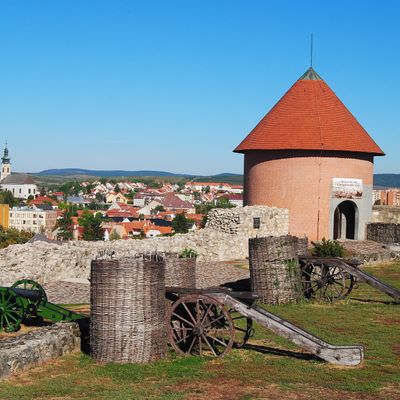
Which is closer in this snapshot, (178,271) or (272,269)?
(178,271)

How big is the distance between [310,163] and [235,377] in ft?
53.6

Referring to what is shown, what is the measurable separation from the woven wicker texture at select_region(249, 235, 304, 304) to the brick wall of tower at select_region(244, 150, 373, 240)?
10.7 meters

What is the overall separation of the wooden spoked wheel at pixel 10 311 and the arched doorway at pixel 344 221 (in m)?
17.5

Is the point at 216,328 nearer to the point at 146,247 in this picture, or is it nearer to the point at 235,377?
the point at 235,377

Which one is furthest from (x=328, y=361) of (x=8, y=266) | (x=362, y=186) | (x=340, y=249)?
(x=362, y=186)

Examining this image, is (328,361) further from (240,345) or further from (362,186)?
(362,186)

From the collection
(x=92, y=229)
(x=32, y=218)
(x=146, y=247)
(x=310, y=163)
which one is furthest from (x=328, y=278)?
(x=32, y=218)

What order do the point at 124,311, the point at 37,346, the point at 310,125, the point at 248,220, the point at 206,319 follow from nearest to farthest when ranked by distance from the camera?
the point at 37,346 < the point at 124,311 < the point at 206,319 < the point at 248,220 < the point at 310,125

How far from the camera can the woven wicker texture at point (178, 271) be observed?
10727 mm

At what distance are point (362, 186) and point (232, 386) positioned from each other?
1793 cm

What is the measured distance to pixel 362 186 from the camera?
24641 millimetres

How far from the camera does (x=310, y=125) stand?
957 inches

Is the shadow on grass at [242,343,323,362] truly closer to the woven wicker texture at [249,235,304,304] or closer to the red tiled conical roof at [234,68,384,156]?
the woven wicker texture at [249,235,304,304]

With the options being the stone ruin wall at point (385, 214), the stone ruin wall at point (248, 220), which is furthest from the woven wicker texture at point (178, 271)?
the stone ruin wall at point (385, 214)
